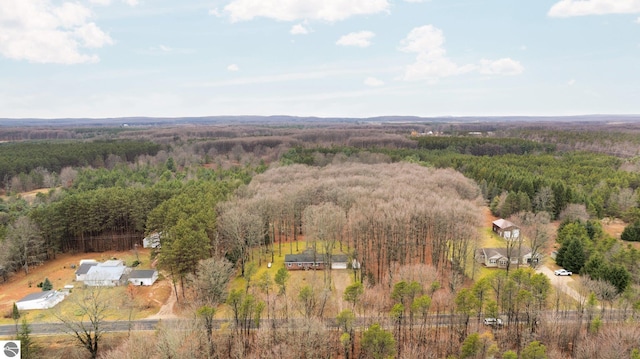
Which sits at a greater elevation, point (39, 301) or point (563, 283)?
point (39, 301)

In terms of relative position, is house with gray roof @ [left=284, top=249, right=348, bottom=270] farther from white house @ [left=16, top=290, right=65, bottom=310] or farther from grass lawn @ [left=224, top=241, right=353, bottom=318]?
white house @ [left=16, top=290, right=65, bottom=310]

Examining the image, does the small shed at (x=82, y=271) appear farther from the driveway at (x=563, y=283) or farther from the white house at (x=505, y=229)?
the white house at (x=505, y=229)

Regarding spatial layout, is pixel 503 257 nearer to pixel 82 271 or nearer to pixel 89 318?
pixel 89 318

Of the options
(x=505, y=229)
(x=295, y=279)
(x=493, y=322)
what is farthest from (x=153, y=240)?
(x=505, y=229)

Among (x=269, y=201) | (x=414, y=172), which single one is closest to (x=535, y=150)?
(x=414, y=172)

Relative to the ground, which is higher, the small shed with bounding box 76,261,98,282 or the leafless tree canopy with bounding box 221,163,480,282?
the leafless tree canopy with bounding box 221,163,480,282

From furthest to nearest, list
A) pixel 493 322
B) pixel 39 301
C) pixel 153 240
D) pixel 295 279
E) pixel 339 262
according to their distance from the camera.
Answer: pixel 153 240 < pixel 339 262 < pixel 295 279 < pixel 39 301 < pixel 493 322

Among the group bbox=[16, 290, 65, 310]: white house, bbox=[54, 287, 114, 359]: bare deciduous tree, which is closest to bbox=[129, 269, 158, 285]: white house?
bbox=[54, 287, 114, 359]: bare deciduous tree

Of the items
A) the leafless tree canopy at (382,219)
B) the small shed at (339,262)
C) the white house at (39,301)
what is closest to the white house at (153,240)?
the leafless tree canopy at (382,219)
